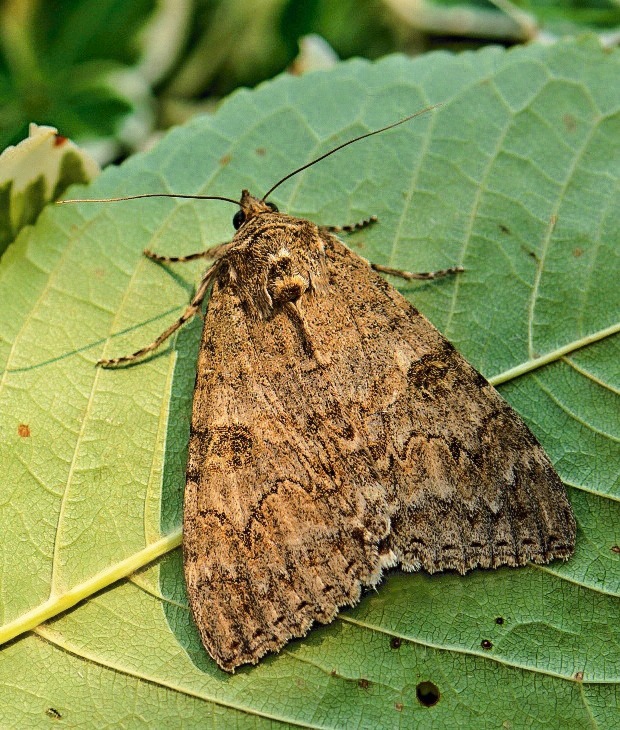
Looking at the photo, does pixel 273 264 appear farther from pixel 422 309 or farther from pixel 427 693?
pixel 427 693

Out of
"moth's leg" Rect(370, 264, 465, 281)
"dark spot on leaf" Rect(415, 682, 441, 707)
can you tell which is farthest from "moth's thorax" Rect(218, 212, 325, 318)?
"dark spot on leaf" Rect(415, 682, 441, 707)

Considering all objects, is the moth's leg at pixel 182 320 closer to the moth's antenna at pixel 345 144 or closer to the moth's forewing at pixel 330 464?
the moth's forewing at pixel 330 464

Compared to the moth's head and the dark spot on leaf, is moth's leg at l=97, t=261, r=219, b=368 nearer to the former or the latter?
the moth's head

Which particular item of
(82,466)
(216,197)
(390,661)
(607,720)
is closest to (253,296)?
(216,197)

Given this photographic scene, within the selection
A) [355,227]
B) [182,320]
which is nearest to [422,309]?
[355,227]

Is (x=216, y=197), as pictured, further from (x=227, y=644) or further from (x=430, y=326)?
(x=227, y=644)

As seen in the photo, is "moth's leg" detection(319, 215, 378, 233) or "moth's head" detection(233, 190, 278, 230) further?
"moth's leg" detection(319, 215, 378, 233)
